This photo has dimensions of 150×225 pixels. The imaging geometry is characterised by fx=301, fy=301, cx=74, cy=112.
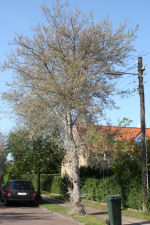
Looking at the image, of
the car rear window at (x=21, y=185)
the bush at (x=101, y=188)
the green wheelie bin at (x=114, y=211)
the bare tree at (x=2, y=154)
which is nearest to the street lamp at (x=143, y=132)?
the bush at (x=101, y=188)

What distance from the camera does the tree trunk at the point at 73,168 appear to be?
1336 cm

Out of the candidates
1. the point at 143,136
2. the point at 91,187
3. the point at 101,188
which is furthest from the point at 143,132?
the point at 91,187

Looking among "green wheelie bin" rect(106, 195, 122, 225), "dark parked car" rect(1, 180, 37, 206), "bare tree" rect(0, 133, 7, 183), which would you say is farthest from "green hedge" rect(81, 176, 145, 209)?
"bare tree" rect(0, 133, 7, 183)

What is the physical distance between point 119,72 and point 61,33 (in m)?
3.25

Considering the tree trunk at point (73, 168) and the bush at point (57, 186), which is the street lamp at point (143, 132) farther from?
the bush at point (57, 186)

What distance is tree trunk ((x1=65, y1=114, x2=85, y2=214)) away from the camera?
13.4 m

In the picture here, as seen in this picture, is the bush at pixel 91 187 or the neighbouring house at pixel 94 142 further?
the bush at pixel 91 187

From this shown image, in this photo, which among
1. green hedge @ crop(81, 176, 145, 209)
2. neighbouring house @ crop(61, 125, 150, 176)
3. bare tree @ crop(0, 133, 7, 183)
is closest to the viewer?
neighbouring house @ crop(61, 125, 150, 176)

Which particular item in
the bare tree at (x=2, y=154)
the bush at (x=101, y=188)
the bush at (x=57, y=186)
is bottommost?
the bush at (x=57, y=186)

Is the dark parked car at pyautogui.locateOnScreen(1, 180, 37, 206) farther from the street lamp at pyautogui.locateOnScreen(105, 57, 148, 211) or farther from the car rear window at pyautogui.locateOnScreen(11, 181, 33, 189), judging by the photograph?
the street lamp at pyautogui.locateOnScreen(105, 57, 148, 211)

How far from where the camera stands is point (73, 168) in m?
13.9

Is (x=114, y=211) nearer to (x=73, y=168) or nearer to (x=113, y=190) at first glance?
(x=73, y=168)

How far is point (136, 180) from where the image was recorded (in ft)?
48.7

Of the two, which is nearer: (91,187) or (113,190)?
(113,190)
